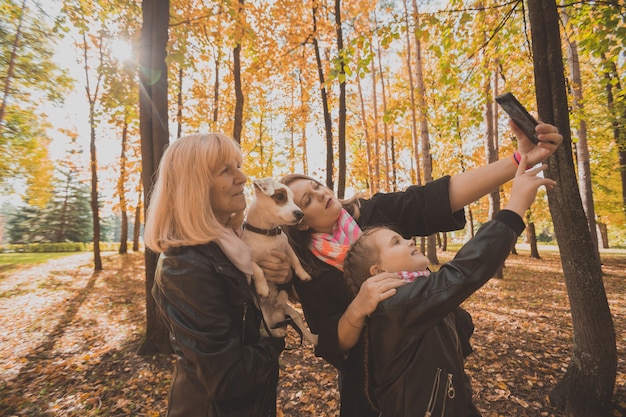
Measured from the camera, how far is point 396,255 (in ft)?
5.21

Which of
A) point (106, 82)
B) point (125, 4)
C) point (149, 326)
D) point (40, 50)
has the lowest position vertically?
point (149, 326)

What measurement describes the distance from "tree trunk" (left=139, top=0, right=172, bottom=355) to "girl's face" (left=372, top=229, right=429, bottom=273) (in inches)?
157

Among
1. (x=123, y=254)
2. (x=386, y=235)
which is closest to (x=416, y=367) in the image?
(x=386, y=235)

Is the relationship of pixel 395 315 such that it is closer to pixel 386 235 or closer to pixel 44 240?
pixel 386 235

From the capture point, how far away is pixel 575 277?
10.3 feet

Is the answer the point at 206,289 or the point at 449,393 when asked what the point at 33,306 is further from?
the point at 449,393

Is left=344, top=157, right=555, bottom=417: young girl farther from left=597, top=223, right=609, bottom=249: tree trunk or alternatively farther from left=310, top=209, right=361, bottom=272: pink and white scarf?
left=597, top=223, right=609, bottom=249: tree trunk

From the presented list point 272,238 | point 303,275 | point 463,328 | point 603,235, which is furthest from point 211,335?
point 603,235

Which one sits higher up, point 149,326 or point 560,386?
point 149,326

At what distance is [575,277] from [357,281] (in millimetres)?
2955

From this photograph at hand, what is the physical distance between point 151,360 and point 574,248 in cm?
630

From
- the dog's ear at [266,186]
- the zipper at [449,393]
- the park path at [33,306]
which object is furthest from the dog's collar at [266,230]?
the park path at [33,306]

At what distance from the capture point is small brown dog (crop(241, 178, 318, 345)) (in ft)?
6.60

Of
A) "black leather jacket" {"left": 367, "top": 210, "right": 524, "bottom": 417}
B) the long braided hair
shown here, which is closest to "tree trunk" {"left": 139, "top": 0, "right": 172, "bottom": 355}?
the long braided hair
